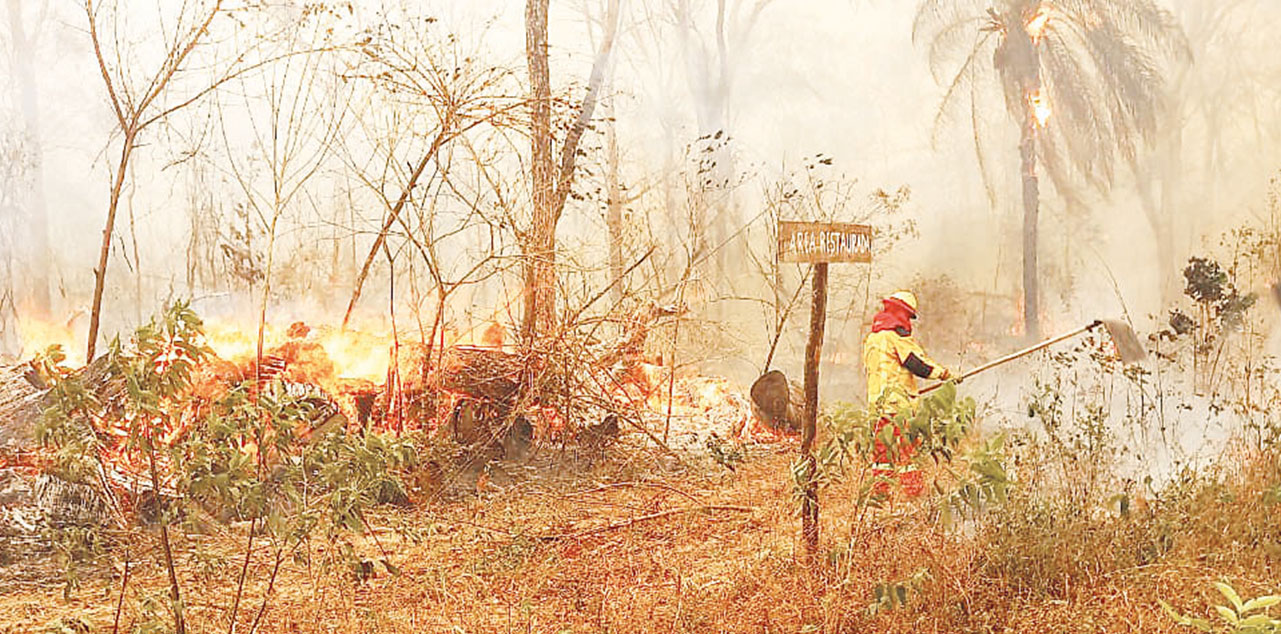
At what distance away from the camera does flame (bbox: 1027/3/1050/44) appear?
723 centimetres

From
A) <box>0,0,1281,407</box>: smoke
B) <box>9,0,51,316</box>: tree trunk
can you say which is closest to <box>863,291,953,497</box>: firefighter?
<box>0,0,1281,407</box>: smoke

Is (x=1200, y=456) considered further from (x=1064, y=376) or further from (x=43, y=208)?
(x=43, y=208)

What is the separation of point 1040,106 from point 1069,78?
24 cm

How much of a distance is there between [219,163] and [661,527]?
4.72 meters

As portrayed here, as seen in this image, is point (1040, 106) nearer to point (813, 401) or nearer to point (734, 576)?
point (813, 401)

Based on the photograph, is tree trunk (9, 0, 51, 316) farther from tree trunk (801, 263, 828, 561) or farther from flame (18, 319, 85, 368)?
tree trunk (801, 263, 828, 561)

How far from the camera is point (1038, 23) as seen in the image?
7238 mm

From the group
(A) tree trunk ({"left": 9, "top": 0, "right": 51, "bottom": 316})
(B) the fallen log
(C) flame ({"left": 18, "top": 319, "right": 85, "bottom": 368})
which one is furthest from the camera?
(A) tree trunk ({"left": 9, "top": 0, "right": 51, "bottom": 316})

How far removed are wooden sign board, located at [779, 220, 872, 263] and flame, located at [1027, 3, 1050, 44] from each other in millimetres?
3487

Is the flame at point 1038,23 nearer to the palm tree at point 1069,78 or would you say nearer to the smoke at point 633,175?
the palm tree at point 1069,78

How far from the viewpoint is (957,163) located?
25.0 ft

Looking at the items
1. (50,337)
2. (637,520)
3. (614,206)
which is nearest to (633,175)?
(614,206)

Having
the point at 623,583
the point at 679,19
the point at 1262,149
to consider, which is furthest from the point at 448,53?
the point at 1262,149

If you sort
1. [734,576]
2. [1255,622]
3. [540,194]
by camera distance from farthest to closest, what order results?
[540,194] < [734,576] < [1255,622]
